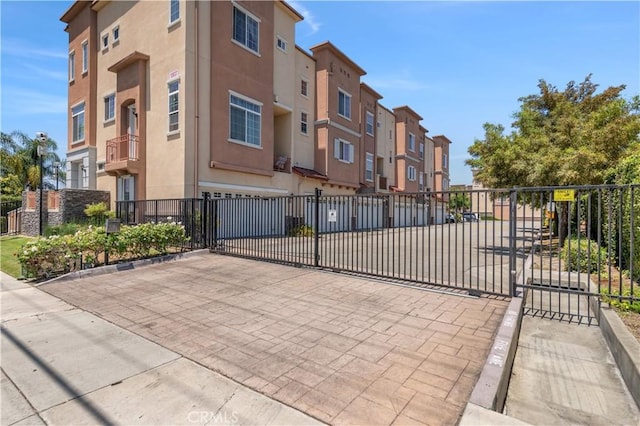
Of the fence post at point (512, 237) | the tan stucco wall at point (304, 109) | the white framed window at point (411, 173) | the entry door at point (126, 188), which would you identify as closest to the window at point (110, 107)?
the entry door at point (126, 188)

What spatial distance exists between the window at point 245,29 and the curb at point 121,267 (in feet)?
38.2

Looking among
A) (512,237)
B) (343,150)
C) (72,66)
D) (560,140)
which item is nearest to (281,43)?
(343,150)

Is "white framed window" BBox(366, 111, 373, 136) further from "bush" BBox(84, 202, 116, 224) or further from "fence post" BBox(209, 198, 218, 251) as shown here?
"fence post" BBox(209, 198, 218, 251)

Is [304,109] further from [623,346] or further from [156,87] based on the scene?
[623,346]

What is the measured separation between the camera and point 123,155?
16.9 meters

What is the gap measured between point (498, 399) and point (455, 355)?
81 centimetres

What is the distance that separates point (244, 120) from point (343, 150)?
10036mm

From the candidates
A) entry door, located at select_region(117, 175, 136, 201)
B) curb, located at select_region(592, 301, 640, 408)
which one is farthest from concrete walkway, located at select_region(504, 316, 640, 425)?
entry door, located at select_region(117, 175, 136, 201)

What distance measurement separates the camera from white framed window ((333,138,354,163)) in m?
24.5

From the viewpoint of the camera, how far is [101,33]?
1967cm

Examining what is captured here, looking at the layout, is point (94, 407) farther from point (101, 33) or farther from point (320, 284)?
point (101, 33)

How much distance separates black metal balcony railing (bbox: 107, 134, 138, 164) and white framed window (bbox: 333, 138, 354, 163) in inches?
499

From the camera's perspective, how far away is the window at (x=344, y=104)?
25142mm

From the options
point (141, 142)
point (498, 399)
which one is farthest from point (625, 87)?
point (141, 142)
